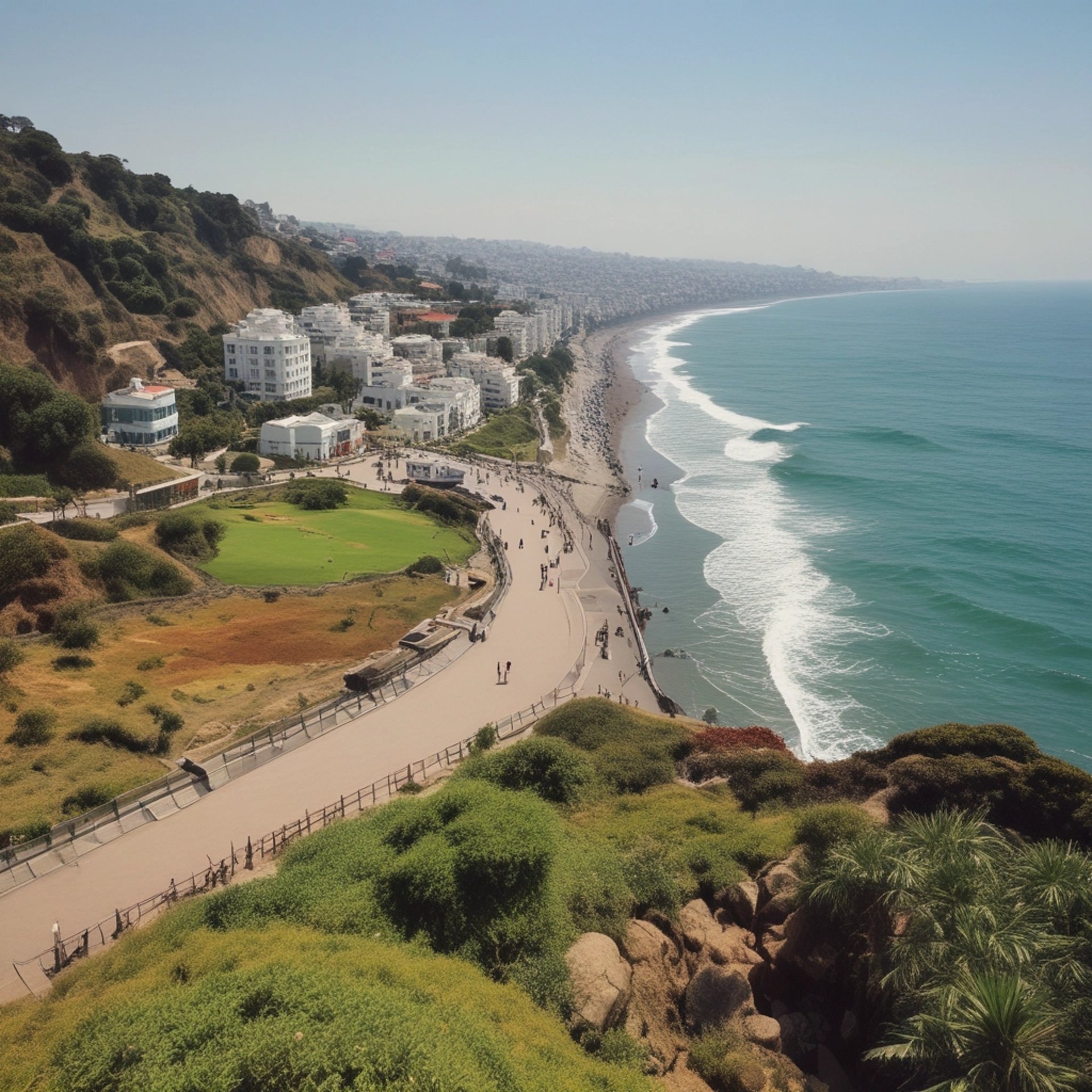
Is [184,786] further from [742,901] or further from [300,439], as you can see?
[300,439]

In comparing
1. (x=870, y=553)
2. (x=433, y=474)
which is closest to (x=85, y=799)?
(x=433, y=474)

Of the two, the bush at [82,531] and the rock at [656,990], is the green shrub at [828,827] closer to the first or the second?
the rock at [656,990]

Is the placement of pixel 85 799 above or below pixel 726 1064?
below

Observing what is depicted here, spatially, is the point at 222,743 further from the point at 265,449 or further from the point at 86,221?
the point at 86,221

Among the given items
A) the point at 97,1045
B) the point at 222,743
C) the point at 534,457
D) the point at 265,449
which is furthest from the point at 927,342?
the point at 97,1045

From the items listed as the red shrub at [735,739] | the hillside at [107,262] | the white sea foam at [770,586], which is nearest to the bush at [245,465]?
the hillside at [107,262]

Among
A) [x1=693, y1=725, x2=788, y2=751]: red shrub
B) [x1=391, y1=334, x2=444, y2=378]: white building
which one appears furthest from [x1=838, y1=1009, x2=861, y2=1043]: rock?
[x1=391, y1=334, x2=444, y2=378]: white building
